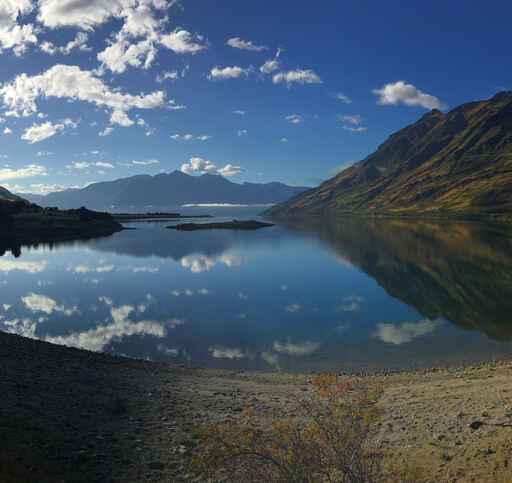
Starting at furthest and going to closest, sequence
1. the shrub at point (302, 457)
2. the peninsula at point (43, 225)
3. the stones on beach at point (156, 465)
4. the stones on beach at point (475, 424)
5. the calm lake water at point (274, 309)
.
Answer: the peninsula at point (43, 225) < the calm lake water at point (274, 309) < the stones on beach at point (475, 424) < the stones on beach at point (156, 465) < the shrub at point (302, 457)

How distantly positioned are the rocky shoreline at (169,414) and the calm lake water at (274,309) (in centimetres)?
433

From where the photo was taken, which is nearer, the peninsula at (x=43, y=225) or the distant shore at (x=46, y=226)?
the distant shore at (x=46, y=226)

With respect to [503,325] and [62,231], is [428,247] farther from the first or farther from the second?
[62,231]

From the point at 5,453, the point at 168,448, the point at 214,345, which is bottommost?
the point at 214,345

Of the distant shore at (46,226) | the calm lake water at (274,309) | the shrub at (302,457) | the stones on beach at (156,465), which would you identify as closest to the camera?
the shrub at (302,457)

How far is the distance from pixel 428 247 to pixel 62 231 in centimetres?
14848

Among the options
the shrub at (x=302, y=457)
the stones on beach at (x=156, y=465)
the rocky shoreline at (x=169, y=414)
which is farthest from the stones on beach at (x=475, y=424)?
the stones on beach at (x=156, y=465)

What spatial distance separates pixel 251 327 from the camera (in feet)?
112

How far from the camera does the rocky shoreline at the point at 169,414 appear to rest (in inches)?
441

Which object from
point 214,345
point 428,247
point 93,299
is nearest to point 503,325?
point 214,345

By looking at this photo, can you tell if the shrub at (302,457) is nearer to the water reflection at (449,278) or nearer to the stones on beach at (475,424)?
the stones on beach at (475,424)

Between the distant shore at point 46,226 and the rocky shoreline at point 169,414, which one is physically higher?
the distant shore at point 46,226

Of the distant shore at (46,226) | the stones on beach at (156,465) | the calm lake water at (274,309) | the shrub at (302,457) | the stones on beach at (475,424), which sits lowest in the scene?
the calm lake water at (274,309)

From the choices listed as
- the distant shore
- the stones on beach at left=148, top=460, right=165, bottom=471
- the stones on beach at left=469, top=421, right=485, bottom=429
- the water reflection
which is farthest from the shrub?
the distant shore
